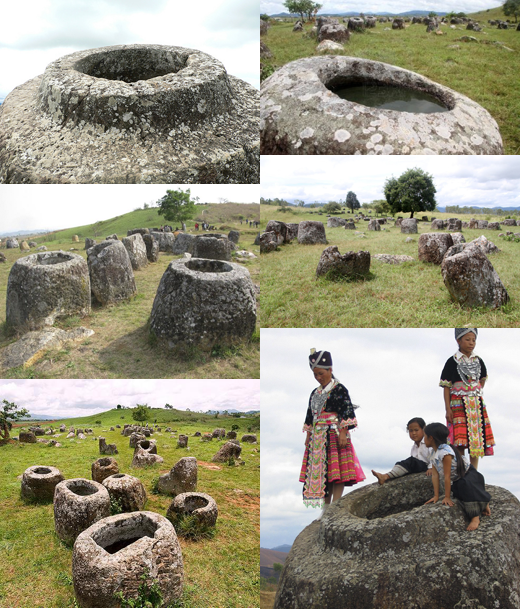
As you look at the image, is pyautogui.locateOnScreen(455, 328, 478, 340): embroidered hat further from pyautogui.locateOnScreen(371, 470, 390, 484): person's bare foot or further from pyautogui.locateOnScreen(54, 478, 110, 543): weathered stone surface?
pyautogui.locateOnScreen(54, 478, 110, 543): weathered stone surface

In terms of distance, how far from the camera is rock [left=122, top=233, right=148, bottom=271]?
15531mm

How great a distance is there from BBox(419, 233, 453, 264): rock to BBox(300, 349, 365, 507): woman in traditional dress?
225 inches

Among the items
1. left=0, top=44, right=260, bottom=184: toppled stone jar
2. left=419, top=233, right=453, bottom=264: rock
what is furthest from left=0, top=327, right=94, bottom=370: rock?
left=419, top=233, right=453, bottom=264: rock

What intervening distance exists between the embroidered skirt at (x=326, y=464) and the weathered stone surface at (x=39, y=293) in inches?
257

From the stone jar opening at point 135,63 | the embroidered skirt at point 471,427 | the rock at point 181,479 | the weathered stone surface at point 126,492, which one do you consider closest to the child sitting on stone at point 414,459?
the embroidered skirt at point 471,427

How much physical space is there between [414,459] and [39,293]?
813 cm

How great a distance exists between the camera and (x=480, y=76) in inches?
526

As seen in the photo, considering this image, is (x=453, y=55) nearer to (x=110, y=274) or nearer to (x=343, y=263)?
(x=343, y=263)

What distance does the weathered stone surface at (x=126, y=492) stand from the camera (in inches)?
316

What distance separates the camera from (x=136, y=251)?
1578 centimetres

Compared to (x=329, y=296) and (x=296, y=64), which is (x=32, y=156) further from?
(x=329, y=296)

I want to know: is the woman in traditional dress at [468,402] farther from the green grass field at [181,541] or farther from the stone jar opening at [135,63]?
the stone jar opening at [135,63]

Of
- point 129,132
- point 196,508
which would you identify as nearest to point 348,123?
point 129,132

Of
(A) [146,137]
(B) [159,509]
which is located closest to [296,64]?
(A) [146,137]
